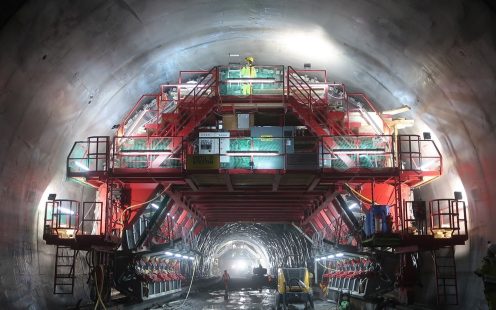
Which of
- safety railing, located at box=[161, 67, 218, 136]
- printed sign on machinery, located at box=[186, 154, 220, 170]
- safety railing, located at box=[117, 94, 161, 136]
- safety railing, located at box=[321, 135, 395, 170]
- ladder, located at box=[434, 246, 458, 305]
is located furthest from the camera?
safety railing, located at box=[117, 94, 161, 136]

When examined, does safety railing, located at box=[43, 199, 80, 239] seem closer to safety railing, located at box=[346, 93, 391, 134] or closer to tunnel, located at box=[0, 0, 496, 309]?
tunnel, located at box=[0, 0, 496, 309]

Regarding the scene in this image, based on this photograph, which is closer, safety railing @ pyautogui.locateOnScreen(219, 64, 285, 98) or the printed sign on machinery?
the printed sign on machinery

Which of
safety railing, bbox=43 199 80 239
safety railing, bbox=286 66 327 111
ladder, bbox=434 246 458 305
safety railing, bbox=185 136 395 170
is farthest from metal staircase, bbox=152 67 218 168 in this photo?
ladder, bbox=434 246 458 305

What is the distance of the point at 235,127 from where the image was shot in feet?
64.4

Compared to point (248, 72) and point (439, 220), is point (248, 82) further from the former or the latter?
point (439, 220)

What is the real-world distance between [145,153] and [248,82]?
173 inches

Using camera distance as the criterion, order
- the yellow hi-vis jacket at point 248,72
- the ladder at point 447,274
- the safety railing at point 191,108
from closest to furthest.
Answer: the ladder at point 447,274
the safety railing at point 191,108
the yellow hi-vis jacket at point 248,72

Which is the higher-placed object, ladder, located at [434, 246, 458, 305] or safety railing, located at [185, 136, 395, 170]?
safety railing, located at [185, 136, 395, 170]

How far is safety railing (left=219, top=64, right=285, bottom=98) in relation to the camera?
60.3ft

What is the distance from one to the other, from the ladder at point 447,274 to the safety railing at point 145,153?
826 centimetres

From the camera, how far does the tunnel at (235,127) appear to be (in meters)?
12.5

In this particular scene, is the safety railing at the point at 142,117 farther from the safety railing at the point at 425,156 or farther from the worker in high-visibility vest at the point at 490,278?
the worker in high-visibility vest at the point at 490,278

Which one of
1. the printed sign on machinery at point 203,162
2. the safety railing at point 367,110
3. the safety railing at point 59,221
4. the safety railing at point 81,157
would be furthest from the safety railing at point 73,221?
the safety railing at point 367,110

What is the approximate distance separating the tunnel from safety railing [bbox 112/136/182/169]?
0.07m
